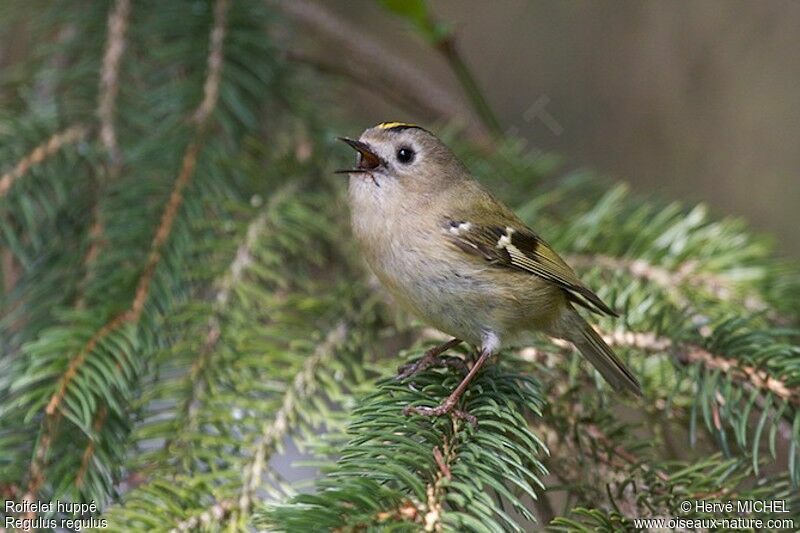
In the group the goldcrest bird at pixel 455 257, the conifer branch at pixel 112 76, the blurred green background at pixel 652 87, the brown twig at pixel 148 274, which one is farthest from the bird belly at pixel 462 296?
the blurred green background at pixel 652 87

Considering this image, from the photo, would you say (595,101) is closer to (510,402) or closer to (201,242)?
(201,242)

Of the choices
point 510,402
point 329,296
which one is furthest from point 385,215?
point 510,402

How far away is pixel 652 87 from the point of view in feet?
9.18

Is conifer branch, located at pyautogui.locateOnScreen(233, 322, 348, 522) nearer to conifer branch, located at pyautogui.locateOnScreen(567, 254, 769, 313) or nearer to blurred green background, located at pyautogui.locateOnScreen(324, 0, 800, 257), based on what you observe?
conifer branch, located at pyautogui.locateOnScreen(567, 254, 769, 313)

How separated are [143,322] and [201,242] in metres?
0.22

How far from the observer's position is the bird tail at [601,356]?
1236 mm

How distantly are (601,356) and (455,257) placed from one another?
0.86 ft

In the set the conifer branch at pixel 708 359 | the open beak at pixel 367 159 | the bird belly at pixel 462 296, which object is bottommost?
the conifer branch at pixel 708 359

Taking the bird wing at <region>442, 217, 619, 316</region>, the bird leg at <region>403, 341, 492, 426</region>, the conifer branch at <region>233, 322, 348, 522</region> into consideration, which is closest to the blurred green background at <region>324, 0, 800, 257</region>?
the bird wing at <region>442, 217, 619, 316</region>

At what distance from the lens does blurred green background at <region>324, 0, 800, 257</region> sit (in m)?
2.60

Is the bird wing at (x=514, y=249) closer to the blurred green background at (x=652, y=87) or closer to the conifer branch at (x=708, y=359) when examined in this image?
the conifer branch at (x=708, y=359)

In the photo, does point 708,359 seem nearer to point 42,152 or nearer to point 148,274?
point 148,274

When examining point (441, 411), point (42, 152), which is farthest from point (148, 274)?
point (441, 411)

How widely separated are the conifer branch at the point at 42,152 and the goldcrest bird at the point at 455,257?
53 centimetres
